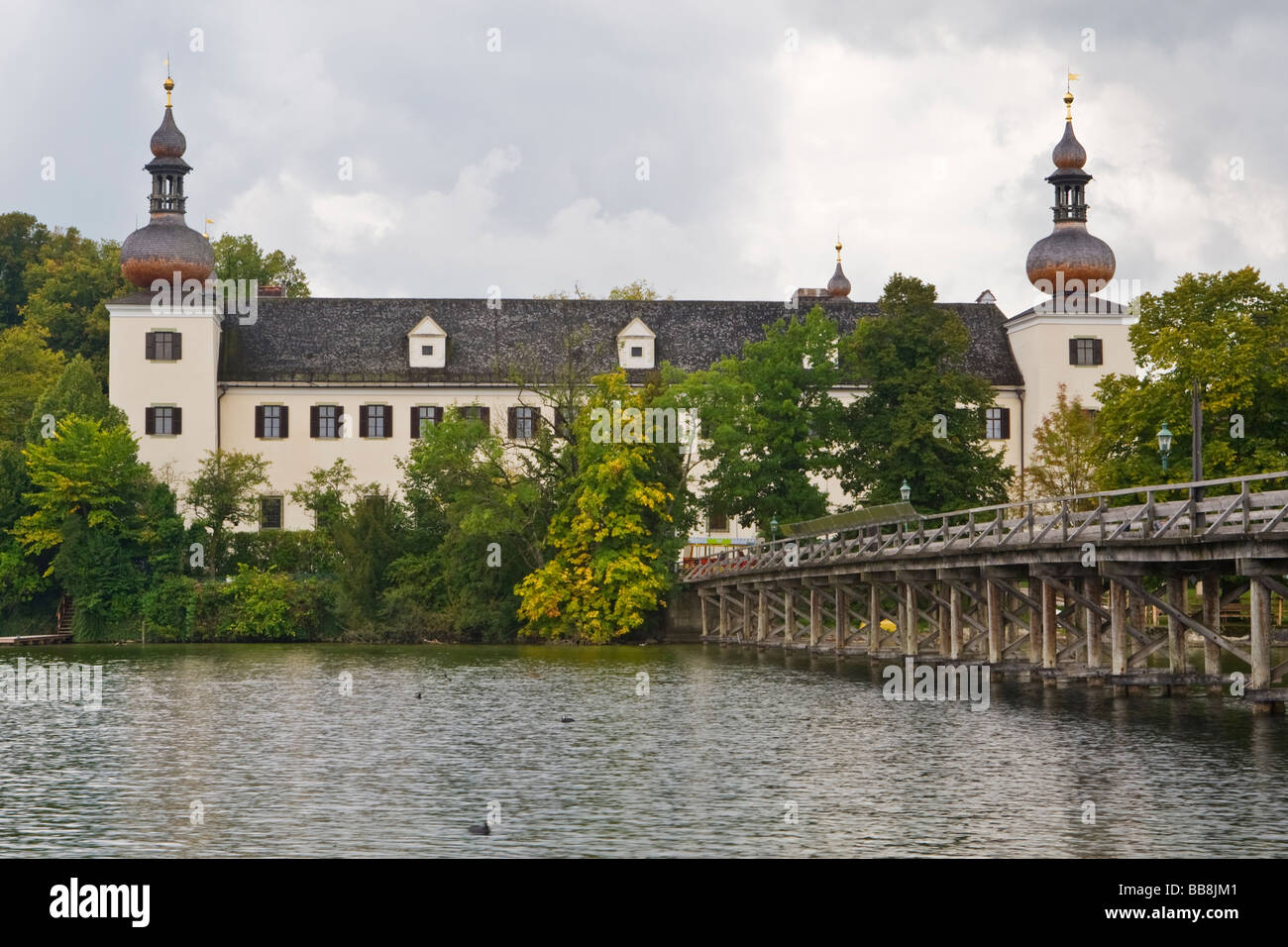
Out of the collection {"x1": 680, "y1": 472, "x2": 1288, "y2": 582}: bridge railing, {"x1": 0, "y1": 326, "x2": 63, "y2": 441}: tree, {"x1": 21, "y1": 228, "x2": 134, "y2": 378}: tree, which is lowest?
{"x1": 680, "y1": 472, "x2": 1288, "y2": 582}: bridge railing

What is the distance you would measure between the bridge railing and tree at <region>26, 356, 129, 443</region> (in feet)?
83.7

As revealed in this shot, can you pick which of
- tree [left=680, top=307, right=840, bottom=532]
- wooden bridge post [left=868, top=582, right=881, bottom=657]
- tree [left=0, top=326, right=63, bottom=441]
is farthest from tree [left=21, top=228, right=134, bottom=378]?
wooden bridge post [left=868, top=582, right=881, bottom=657]

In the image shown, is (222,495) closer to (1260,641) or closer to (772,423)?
(772,423)

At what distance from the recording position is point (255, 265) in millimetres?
94500

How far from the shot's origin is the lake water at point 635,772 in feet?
76.6

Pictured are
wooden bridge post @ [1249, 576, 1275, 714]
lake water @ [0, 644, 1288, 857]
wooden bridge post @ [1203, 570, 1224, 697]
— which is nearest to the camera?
lake water @ [0, 644, 1288, 857]

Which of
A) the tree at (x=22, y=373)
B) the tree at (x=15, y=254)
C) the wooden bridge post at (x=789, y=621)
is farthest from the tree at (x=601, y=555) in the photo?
the tree at (x=15, y=254)

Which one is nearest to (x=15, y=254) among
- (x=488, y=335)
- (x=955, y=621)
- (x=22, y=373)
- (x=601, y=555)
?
(x=22, y=373)

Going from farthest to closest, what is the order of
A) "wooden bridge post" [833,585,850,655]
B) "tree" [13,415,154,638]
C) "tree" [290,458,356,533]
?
"tree" [290,458,356,533] → "tree" [13,415,154,638] → "wooden bridge post" [833,585,850,655]

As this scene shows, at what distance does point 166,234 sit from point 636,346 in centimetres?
2013

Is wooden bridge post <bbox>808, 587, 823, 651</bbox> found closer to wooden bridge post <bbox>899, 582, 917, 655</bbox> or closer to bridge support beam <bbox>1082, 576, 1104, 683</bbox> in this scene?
wooden bridge post <bbox>899, 582, 917, 655</bbox>

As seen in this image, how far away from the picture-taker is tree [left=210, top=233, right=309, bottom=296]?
305ft

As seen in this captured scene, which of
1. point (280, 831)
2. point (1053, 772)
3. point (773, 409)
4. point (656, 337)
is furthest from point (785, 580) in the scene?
point (280, 831)
